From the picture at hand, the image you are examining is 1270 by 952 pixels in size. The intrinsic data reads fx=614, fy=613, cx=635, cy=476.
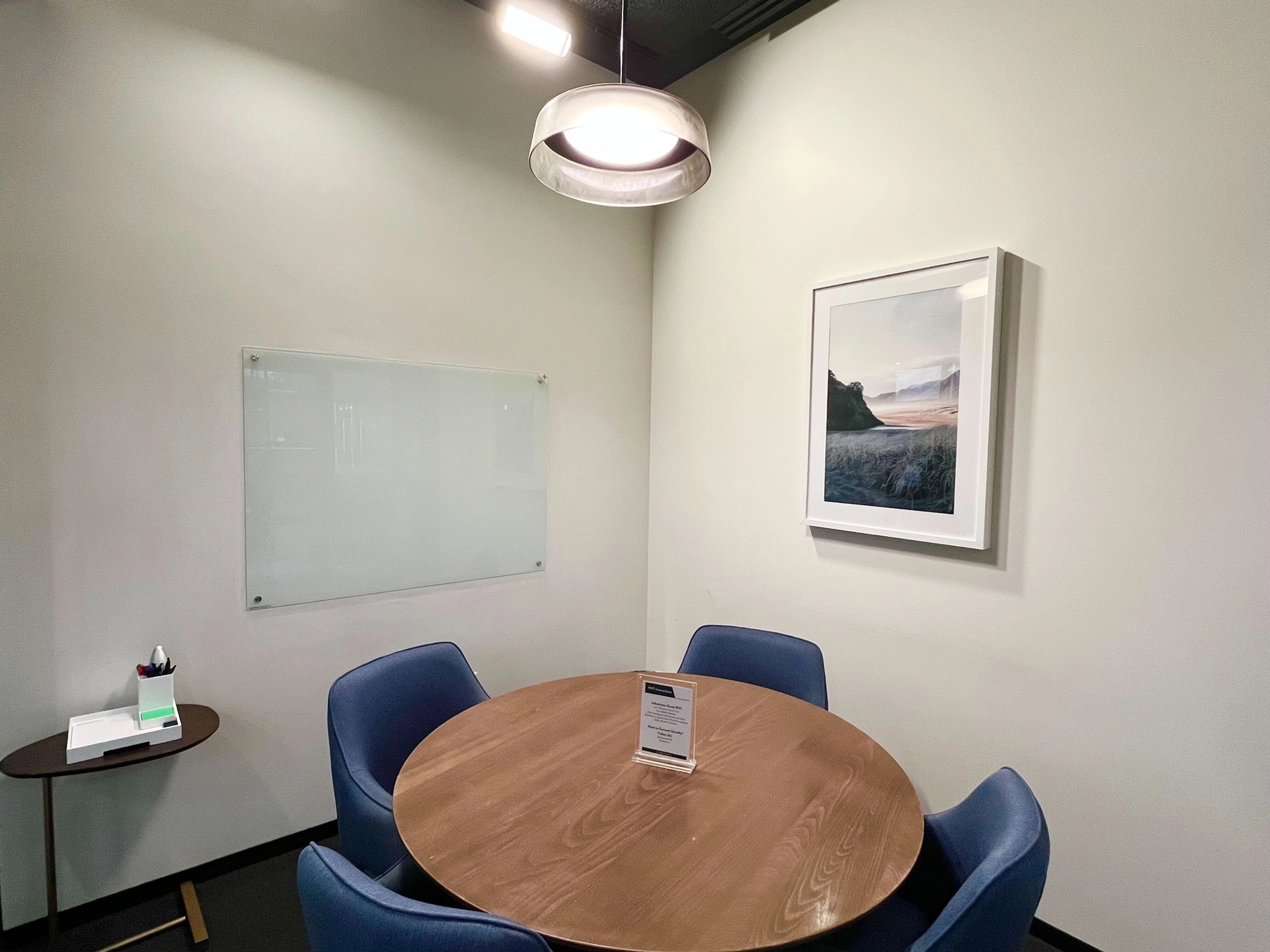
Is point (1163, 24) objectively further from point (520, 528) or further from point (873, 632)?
point (520, 528)

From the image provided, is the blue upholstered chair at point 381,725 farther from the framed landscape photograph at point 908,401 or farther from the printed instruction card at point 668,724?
the framed landscape photograph at point 908,401

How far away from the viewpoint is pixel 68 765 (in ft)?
5.75

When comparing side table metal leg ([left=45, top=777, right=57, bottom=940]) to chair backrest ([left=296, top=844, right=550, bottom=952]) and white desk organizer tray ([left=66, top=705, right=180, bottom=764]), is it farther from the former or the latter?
chair backrest ([left=296, top=844, right=550, bottom=952])

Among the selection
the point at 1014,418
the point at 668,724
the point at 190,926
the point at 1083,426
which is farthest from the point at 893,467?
the point at 190,926

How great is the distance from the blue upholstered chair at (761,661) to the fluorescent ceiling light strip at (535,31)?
2462 mm

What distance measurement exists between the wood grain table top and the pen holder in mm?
69

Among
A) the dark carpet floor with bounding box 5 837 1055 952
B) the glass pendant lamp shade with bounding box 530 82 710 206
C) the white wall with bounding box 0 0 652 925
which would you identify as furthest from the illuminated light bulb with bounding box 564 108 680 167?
the dark carpet floor with bounding box 5 837 1055 952

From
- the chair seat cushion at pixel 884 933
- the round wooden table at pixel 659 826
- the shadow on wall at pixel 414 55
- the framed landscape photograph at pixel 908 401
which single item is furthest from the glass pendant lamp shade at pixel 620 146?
the chair seat cushion at pixel 884 933

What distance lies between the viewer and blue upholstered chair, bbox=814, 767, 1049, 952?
1.00 m

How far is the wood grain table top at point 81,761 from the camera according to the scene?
5.66ft

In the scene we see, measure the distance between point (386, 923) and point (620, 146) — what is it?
183cm

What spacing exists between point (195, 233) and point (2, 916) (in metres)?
2.26

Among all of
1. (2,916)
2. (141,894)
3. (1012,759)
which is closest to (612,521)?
(1012,759)

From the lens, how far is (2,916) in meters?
1.89
